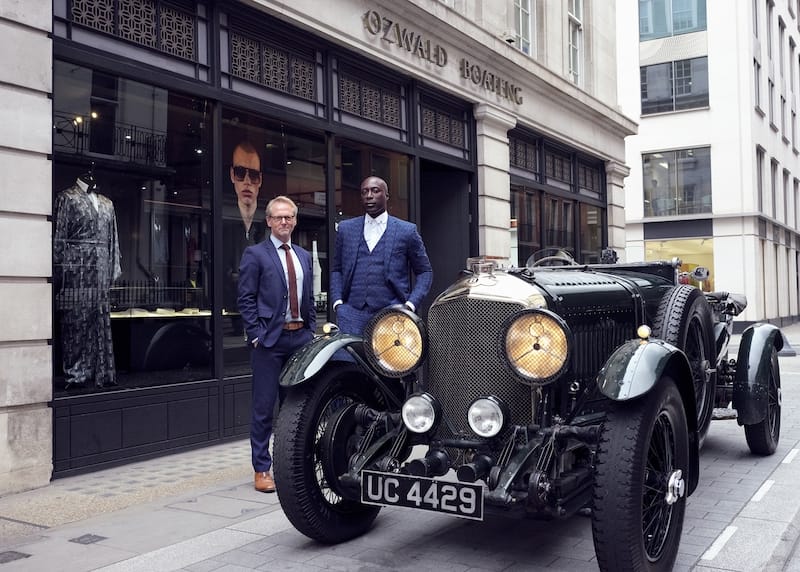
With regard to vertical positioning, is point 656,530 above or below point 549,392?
below

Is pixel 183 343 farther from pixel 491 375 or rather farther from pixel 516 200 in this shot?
pixel 516 200

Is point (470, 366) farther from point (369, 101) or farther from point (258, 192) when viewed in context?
point (369, 101)

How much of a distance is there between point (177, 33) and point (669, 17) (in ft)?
91.1

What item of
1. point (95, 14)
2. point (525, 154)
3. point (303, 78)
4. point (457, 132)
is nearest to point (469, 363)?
point (95, 14)

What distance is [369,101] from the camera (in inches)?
375

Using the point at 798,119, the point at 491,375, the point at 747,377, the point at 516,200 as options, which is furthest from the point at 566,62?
the point at 798,119

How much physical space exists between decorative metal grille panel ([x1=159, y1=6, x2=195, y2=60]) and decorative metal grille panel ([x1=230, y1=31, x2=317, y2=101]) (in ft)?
1.62

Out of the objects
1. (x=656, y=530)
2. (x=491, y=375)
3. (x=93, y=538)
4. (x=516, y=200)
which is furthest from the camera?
(x=516, y=200)

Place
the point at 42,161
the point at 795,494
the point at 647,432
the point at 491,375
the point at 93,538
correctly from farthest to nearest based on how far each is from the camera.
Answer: the point at 42,161 < the point at 795,494 < the point at 93,538 < the point at 491,375 < the point at 647,432

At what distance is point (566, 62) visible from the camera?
15.0 metres

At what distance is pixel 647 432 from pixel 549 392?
0.57 meters

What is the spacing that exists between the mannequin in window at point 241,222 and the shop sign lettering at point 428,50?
241 centimetres

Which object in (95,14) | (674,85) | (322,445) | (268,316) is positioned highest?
(674,85)

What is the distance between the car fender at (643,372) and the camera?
342 cm
